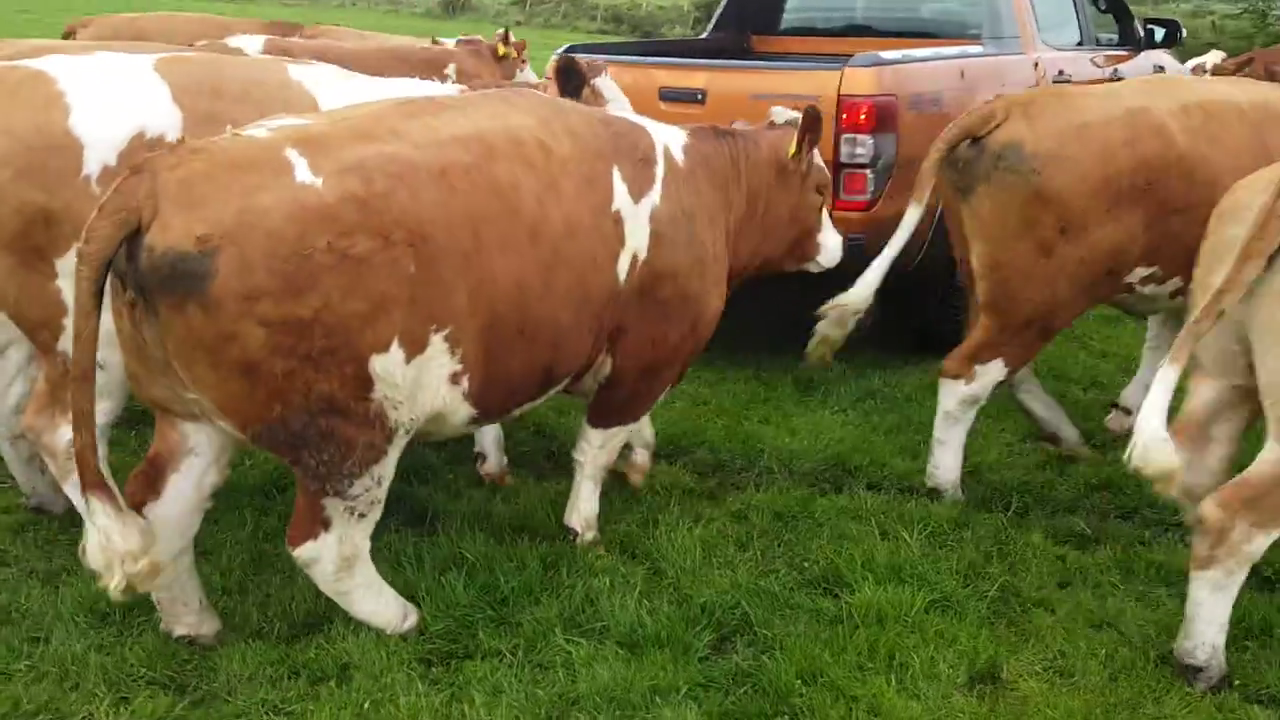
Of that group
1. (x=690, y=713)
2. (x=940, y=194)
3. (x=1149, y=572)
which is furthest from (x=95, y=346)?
(x=1149, y=572)

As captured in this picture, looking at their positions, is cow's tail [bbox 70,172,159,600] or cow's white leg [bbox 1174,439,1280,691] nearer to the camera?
cow's tail [bbox 70,172,159,600]

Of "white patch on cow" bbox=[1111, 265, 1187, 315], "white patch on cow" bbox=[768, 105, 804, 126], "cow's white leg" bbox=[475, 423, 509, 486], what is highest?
"white patch on cow" bbox=[768, 105, 804, 126]

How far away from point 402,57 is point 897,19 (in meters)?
3.26

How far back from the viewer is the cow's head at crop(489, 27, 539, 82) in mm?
8758

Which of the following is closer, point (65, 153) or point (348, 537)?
point (348, 537)

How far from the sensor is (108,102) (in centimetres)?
371

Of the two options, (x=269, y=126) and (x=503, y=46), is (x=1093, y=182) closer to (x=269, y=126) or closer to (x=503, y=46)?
(x=269, y=126)

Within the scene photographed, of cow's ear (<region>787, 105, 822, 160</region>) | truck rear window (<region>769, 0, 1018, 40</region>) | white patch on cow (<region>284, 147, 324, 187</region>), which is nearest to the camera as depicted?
white patch on cow (<region>284, 147, 324, 187</region>)

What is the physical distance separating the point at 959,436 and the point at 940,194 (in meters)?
0.97

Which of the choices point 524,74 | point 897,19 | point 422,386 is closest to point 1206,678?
point 422,386

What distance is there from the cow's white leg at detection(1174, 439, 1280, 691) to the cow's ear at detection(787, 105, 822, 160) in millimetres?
2061

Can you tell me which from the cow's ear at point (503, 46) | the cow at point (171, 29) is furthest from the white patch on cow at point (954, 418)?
the cow at point (171, 29)

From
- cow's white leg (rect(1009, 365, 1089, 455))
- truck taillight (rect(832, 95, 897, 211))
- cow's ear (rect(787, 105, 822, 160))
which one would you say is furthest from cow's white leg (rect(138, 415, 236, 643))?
cow's white leg (rect(1009, 365, 1089, 455))

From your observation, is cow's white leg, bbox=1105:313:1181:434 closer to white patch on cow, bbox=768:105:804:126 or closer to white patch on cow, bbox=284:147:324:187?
white patch on cow, bbox=768:105:804:126
